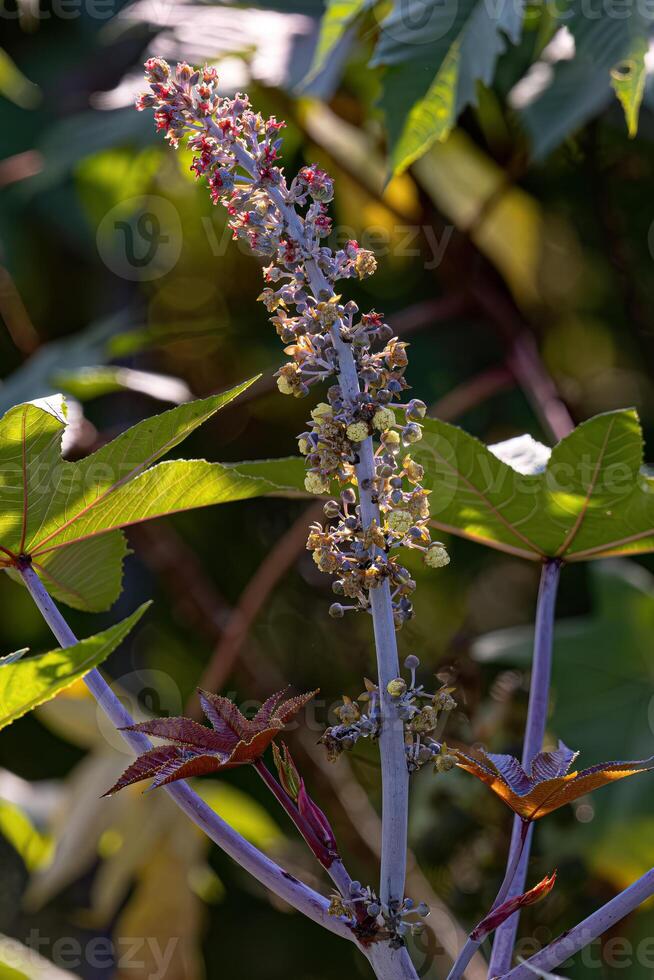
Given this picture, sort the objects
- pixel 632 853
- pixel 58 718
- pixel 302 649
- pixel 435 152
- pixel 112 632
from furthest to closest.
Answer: pixel 302 649 → pixel 435 152 → pixel 58 718 → pixel 632 853 → pixel 112 632

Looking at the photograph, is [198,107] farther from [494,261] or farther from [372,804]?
[372,804]

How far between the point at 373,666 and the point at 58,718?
0.47m

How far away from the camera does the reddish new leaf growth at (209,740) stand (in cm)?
43

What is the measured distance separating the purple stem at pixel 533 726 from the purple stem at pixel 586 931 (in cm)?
4

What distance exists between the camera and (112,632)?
14.6 inches

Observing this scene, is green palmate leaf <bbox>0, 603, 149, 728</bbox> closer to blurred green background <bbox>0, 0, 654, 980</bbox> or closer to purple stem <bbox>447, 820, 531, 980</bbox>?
purple stem <bbox>447, 820, 531, 980</bbox>

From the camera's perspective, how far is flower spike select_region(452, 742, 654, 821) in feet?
1.42

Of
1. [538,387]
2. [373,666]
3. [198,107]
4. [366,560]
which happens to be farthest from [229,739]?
[373,666]

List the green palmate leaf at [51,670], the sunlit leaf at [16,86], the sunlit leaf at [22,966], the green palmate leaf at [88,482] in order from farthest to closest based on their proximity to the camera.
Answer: the sunlit leaf at [16,86], the sunlit leaf at [22,966], the green palmate leaf at [88,482], the green palmate leaf at [51,670]

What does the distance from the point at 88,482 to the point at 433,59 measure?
56cm

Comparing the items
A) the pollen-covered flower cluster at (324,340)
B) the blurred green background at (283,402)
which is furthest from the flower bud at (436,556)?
the blurred green background at (283,402)

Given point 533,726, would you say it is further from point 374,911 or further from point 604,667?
point 604,667

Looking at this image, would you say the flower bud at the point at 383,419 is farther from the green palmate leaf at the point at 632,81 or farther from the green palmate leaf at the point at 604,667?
the green palmate leaf at the point at 604,667

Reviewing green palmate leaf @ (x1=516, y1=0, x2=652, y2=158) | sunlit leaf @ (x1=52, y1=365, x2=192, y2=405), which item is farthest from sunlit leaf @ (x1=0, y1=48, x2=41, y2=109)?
green palmate leaf @ (x1=516, y1=0, x2=652, y2=158)
